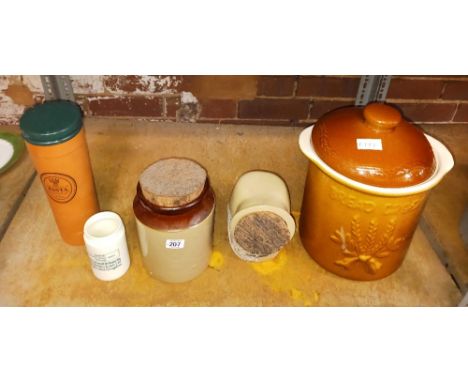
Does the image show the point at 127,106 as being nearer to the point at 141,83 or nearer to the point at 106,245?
the point at 141,83

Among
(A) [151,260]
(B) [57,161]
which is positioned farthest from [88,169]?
(A) [151,260]

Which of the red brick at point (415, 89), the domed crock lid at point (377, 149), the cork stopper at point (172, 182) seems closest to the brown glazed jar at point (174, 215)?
the cork stopper at point (172, 182)

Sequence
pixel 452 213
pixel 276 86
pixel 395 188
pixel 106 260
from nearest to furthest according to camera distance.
→ pixel 395 188 < pixel 106 260 < pixel 452 213 < pixel 276 86

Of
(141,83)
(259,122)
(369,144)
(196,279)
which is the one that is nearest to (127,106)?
(141,83)

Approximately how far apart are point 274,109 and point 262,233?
68cm

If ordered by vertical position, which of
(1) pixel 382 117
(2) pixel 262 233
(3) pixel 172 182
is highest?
(1) pixel 382 117

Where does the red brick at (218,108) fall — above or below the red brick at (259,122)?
above

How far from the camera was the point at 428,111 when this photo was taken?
5.01 ft

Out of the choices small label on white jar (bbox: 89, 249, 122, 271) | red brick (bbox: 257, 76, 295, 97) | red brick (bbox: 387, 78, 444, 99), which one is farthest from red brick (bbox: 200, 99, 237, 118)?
small label on white jar (bbox: 89, 249, 122, 271)

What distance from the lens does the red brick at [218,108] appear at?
4.92 feet

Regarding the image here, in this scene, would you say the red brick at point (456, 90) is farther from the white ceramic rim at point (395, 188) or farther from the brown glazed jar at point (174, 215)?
the brown glazed jar at point (174, 215)

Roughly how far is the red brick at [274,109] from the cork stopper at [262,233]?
67 centimetres

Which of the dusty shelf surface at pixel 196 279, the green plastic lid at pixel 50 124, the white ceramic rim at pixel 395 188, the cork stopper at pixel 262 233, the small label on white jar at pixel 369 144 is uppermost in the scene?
the small label on white jar at pixel 369 144

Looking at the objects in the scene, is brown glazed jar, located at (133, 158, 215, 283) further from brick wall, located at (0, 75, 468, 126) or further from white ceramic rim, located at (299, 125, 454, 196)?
brick wall, located at (0, 75, 468, 126)
